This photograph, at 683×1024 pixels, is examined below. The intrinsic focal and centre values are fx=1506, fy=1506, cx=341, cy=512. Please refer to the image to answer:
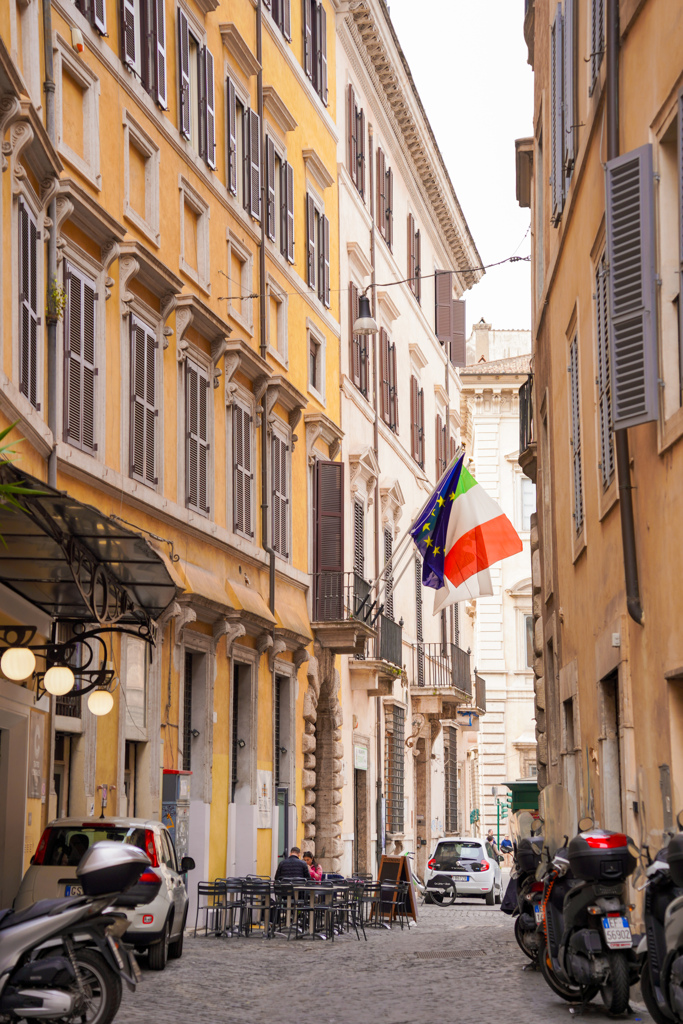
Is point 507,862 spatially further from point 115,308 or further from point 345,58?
point 115,308

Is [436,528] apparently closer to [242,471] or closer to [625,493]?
[242,471]

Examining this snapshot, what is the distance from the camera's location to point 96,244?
1756 cm

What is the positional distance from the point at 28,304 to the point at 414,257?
82.3ft

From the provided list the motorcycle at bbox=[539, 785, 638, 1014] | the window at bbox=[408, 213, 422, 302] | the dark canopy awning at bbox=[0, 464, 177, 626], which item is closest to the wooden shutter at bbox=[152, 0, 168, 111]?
the dark canopy awning at bbox=[0, 464, 177, 626]

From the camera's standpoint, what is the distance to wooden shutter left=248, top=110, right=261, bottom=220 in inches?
946

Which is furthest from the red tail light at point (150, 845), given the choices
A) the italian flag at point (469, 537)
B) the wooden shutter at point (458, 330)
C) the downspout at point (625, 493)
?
the wooden shutter at point (458, 330)

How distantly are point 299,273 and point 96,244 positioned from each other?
381 inches

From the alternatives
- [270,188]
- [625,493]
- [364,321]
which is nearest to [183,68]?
[270,188]

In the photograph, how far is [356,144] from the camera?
3206 centimetres

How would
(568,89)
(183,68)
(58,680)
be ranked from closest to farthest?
(58,680) < (568,89) < (183,68)

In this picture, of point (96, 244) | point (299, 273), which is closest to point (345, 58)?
point (299, 273)

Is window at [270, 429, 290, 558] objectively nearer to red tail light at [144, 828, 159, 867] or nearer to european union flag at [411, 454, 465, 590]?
european union flag at [411, 454, 465, 590]

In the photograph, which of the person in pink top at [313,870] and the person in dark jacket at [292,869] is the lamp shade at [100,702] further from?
the person in pink top at [313,870]

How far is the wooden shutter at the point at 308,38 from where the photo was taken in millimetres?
28047
